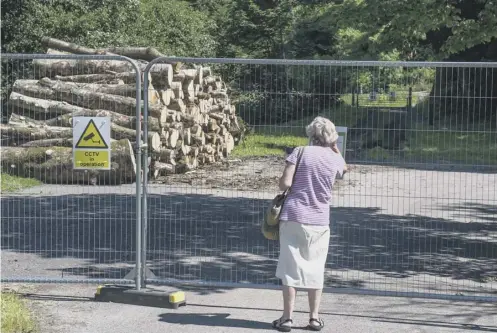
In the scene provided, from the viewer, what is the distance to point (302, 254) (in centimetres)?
684

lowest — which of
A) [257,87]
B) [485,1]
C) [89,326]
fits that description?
[89,326]

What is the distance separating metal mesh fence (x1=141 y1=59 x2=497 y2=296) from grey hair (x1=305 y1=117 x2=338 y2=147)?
3.25 feet

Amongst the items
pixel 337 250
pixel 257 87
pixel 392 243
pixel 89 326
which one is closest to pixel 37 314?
pixel 89 326

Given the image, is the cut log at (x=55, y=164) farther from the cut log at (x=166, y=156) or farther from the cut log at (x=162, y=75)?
the cut log at (x=162, y=75)

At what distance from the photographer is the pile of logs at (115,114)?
50.5 ft

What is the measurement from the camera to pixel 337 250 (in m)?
10.7

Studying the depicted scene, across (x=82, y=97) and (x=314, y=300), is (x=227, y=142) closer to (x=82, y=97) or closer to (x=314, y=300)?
(x=82, y=97)

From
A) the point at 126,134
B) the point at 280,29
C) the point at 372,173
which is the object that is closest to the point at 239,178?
the point at 126,134

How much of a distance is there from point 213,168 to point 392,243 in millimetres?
8215

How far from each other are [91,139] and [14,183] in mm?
7582

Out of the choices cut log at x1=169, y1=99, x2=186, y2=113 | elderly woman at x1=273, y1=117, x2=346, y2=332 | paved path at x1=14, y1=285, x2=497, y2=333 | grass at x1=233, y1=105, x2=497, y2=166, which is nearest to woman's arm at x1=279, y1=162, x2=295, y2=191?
elderly woman at x1=273, y1=117, x2=346, y2=332

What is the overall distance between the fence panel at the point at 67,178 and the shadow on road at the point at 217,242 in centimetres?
4

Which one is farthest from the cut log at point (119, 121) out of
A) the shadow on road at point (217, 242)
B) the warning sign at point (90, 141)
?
the warning sign at point (90, 141)

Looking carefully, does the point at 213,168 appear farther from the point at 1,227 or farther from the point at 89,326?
the point at 89,326
